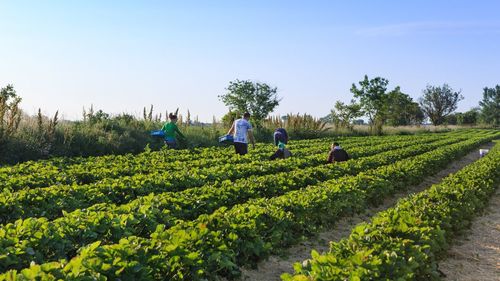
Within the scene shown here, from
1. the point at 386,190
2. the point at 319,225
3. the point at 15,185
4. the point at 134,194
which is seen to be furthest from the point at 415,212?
the point at 15,185

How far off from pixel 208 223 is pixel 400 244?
208cm

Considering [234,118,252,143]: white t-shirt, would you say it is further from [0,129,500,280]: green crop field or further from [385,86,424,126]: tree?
[385,86,424,126]: tree

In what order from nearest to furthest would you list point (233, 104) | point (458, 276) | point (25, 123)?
point (458, 276)
point (25, 123)
point (233, 104)

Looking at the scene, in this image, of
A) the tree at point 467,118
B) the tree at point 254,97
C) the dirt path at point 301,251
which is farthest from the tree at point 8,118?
the tree at point 467,118

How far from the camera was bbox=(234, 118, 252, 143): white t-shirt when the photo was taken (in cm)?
1438

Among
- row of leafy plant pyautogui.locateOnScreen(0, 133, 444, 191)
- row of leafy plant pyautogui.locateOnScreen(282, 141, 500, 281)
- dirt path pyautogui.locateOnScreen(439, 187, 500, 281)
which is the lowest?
dirt path pyautogui.locateOnScreen(439, 187, 500, 281)

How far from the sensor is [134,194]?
8.23 metres

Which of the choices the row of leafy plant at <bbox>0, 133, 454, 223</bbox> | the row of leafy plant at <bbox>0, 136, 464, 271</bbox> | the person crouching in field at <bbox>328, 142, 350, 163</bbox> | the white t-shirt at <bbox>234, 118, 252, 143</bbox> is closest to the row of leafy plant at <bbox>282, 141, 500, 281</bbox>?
the row of leafy plant at <bbox>0, 136, 464, 271</bbox>

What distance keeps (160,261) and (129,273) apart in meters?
0.40

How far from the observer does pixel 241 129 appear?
14.5 m

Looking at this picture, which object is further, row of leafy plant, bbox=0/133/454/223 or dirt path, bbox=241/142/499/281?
row of leafy plant, bbox=0/133/454/223

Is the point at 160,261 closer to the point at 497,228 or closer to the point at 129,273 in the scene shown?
the point at 129,273

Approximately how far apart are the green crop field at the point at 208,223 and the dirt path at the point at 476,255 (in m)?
0.26

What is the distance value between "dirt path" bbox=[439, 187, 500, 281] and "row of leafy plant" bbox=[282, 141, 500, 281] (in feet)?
0.61
